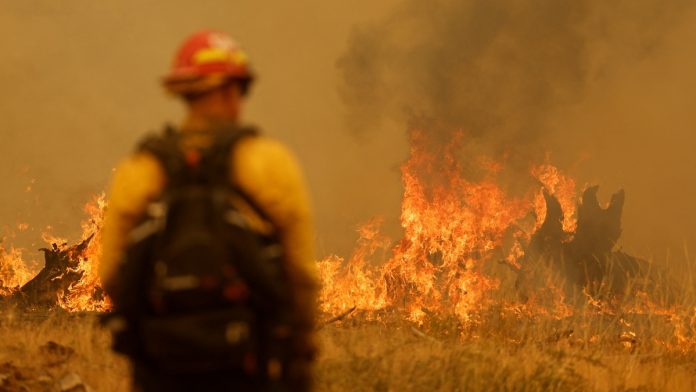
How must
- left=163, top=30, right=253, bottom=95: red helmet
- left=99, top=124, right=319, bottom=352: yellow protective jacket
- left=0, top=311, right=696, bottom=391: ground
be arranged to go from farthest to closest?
left=0, top=311, right=696, bottom=391: ground
left=163, top=30, right=253, bottom=95: red helmet
left=99, top=124, right=319, bottom=352: yellow protective jacket

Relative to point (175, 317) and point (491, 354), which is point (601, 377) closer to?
point (491, 354)

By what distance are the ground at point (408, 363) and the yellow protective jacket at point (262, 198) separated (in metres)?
3.50

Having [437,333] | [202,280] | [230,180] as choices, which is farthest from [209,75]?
[437,333]

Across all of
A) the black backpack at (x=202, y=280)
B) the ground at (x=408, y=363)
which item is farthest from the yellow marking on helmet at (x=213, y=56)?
the ground at (x=408, y=363)

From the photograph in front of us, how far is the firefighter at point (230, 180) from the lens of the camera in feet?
9.61

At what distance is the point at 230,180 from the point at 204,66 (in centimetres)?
50

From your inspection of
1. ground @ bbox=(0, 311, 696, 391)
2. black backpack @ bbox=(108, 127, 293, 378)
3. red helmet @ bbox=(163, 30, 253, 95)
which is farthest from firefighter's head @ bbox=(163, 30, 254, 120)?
ground @ bbox=(0, 311, 696, 391)

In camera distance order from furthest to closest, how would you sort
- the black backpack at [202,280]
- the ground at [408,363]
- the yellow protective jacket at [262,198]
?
the ground at [408,363], the yellow protective jacket at [262,198], the black backpack at [202,280]

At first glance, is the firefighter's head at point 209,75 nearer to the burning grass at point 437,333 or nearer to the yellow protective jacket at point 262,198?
the yellow protective jacket at point 262,198

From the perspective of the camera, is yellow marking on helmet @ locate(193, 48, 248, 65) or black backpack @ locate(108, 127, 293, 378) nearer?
black backpack @ locate(108, 127, 293, 378)

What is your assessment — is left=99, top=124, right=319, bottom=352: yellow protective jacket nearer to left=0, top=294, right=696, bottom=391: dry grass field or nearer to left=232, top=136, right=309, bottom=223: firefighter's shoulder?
left=232, top=136, right=309, bottom=223: firefighter's shoulder

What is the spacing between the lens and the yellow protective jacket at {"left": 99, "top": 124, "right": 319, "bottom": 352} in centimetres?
292

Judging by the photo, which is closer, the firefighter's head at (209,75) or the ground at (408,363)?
the firefighter's head at (209,75)

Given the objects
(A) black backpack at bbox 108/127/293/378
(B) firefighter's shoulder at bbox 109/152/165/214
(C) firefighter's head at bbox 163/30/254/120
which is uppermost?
(C) firefighter's head at bbox 163/30/254/120
